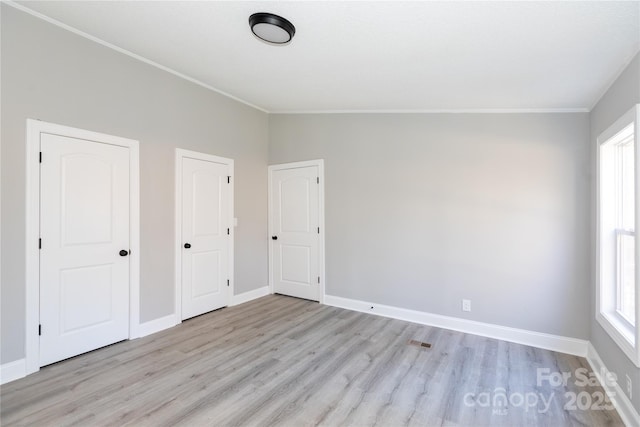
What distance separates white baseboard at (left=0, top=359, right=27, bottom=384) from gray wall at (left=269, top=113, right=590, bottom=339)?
321cm

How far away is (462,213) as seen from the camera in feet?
11.4

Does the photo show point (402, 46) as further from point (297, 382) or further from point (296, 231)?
point (296, 231)

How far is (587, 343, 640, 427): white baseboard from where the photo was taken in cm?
192

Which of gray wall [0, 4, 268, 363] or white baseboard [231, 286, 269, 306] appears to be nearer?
gray wall [0, 4, 268, 363]

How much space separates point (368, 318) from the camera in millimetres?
3869

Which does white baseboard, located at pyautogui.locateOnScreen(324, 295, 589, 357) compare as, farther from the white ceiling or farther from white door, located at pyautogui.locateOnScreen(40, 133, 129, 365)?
white door, located at pyautogui.locateOnScreen(40, 133, 129, 365)

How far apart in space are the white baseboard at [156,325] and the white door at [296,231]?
5.65ft

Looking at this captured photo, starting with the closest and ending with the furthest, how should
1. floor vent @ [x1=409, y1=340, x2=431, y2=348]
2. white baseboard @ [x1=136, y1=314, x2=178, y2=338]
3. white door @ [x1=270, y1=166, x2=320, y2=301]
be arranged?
floor vent @ [x1=409, y1=340, x2=431, y2=348] → white baseboard @ [x1=136, y1=314, x2=178, y2=338] → white door @ [x1=270, y1=166, x2=320, y2=301]

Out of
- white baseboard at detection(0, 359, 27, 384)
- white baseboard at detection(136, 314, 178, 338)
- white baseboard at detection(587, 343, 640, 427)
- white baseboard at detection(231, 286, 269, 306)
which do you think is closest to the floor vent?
white baseboard at detection(587, 343, 640, 427)

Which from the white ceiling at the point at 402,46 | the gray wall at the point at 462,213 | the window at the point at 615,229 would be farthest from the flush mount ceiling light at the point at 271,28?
the window at the point at 615,229

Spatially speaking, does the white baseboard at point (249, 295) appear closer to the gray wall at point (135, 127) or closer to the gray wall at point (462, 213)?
the gray wall at point (135, 127)

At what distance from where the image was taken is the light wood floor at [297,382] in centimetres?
201

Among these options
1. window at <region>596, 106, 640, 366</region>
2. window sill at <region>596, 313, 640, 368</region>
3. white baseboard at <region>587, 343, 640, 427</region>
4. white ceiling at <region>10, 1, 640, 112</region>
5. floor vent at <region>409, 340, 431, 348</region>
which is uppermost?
white ceiling at <region>10, 1, 640, 112</region>

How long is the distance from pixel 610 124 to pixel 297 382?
3.22 meters
